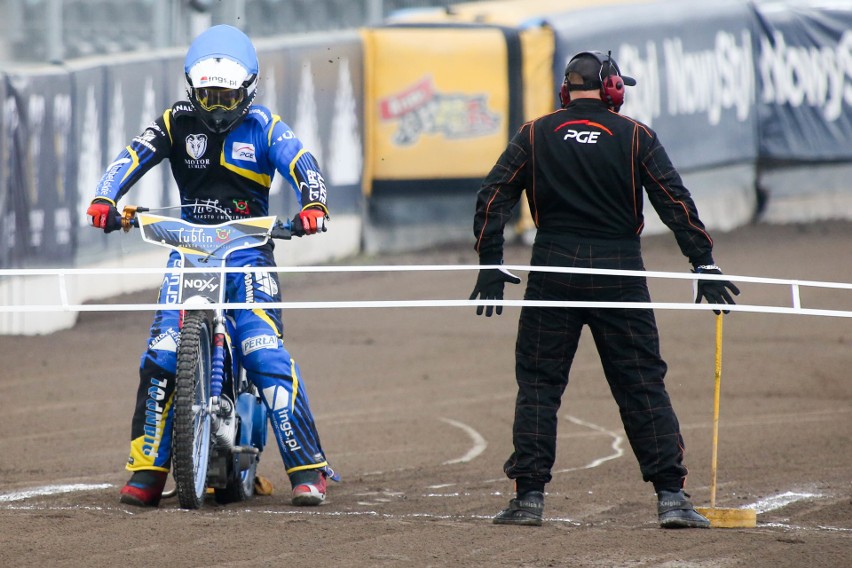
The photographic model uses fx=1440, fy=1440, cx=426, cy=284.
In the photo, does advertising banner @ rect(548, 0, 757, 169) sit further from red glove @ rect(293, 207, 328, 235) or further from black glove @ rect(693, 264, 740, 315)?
black glove @ rect(693, 264, 740, 315)

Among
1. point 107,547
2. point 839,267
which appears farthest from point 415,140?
point 107,547

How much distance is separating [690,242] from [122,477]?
337 centimetres

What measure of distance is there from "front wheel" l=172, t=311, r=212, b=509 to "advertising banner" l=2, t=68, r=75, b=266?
6.04 m

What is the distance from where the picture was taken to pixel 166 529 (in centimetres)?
583

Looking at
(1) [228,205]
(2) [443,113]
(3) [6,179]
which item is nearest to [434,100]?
(2) [443,113]

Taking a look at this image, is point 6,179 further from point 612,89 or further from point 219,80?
point 612,89

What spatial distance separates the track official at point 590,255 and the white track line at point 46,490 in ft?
7.55

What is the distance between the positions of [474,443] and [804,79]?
40.2 feet

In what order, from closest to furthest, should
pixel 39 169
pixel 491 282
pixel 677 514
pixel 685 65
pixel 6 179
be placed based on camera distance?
pixel 677 514
pixel 491 282
pixel 6 179
pixel 39 169
pixel 685 65

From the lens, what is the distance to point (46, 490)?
7.16 m

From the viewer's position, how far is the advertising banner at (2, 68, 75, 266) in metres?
12.1

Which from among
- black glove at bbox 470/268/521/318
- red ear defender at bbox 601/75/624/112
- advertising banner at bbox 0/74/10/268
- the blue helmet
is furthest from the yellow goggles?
advertising banner at bbox 0/74/10/268

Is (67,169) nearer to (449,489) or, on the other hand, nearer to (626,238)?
(449,489)

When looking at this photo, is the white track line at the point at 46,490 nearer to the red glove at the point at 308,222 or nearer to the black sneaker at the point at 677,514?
the red glove at the point at 308,222
